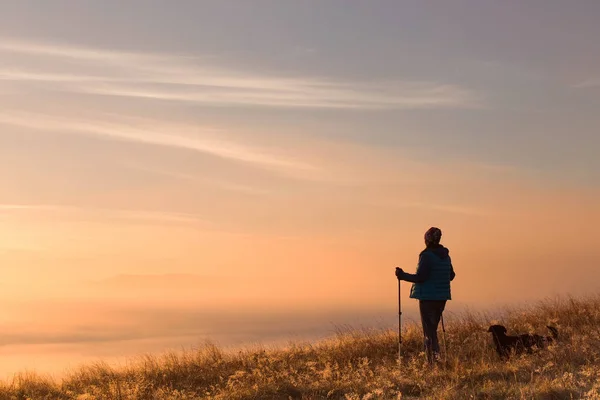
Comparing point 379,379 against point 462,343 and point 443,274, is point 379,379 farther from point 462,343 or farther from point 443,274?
point 462,343

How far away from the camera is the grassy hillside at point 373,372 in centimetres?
1174

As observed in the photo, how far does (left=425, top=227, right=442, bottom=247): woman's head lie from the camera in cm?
1389

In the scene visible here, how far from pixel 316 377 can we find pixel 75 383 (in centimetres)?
639

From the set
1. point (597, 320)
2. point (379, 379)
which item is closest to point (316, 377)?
point (379, 379)

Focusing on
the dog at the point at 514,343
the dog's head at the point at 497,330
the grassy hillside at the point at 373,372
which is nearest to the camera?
the grassy hillside at the point at 373,372

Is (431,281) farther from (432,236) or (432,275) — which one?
(432,236)

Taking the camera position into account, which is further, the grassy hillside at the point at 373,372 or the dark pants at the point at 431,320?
the dark pants at the point at 431,320

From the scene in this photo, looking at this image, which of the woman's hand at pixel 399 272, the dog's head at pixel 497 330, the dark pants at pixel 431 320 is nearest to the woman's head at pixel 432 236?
the woman's hand at pixel 399 272

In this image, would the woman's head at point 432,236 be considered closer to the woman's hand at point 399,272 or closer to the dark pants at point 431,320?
the woman's hand at point 399,272

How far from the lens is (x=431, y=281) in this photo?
13.8 m

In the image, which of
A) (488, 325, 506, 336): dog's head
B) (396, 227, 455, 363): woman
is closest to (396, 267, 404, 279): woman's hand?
(396, 227, 455, 363): woman

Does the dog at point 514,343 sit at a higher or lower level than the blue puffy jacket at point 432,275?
lower

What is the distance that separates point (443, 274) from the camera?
13.8m

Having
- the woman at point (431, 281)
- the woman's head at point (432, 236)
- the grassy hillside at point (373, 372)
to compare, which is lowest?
the grassy hillside at point (373, 372)
